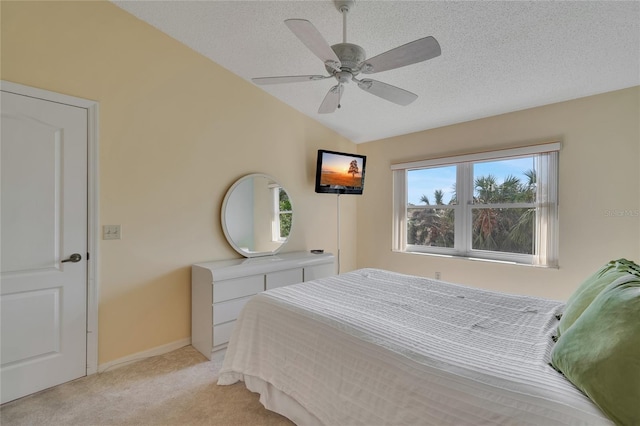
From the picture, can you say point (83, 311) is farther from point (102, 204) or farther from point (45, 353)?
point (102, 204)

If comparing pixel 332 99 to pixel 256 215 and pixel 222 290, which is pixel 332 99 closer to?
pixel 256 215

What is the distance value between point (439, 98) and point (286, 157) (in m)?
1.84

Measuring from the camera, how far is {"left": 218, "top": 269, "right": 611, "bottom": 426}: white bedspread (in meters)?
0.99

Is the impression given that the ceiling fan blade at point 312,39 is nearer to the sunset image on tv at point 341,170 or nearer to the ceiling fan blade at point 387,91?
the ceiling fan blade at point 387,91

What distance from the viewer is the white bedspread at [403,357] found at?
0.99 m

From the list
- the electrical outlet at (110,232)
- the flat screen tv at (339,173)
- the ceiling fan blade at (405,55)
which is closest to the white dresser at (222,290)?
the electrical outlet at (110,232)

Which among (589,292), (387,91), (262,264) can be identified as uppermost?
(387,91)

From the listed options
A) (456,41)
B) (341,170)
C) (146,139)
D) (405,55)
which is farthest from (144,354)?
(456,41)

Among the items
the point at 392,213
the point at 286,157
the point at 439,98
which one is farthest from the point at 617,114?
the point at 286,157

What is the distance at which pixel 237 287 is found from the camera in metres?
2.64

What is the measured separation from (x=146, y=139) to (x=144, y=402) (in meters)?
2.03

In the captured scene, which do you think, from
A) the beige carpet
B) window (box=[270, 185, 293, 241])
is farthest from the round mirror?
the beige carpet

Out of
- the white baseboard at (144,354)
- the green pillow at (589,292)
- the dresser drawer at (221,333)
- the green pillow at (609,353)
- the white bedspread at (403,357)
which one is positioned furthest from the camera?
the dresser drawer at (221,333)

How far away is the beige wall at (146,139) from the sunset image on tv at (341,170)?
2.89 ft
